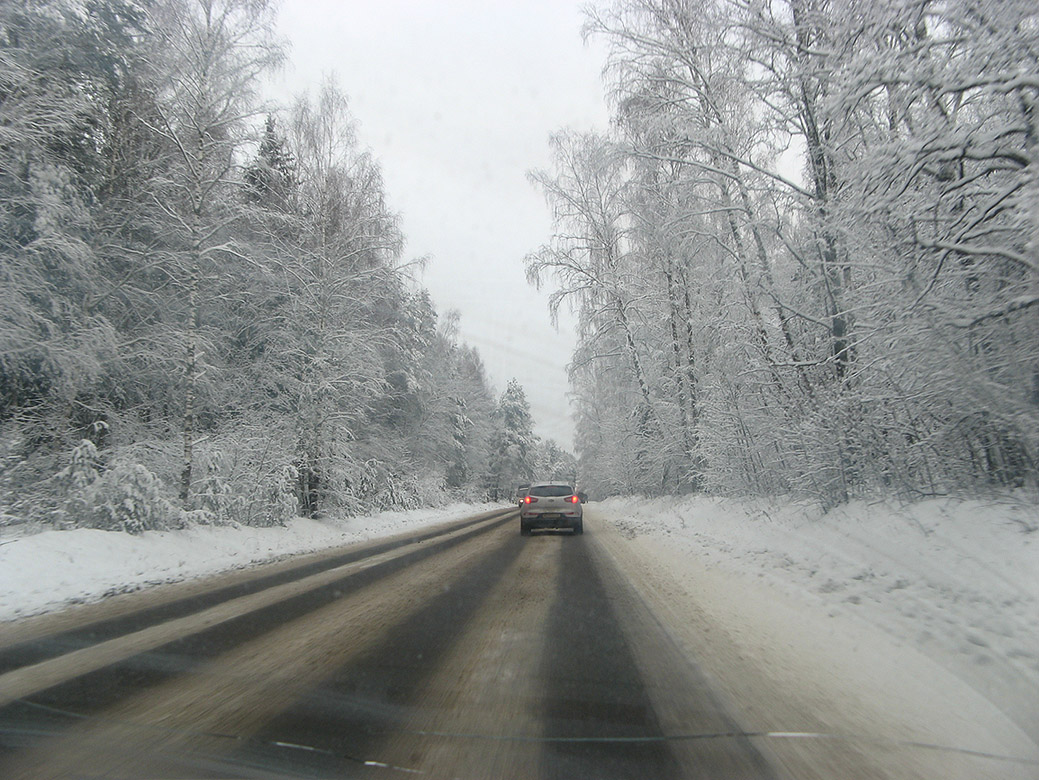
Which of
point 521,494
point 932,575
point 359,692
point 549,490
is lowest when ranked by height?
point 359,692

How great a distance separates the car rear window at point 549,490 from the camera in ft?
59.6

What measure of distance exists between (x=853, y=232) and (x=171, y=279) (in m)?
13.3

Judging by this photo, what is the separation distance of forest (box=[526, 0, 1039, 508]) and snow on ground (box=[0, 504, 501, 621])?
9.65 metres

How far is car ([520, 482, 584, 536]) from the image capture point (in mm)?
17797

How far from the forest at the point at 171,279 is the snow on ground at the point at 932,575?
10462 mm

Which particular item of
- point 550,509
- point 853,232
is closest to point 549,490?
point 550,509

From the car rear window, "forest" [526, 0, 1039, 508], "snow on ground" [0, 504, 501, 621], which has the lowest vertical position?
"snow on ground" [0, 504, 501, 621]

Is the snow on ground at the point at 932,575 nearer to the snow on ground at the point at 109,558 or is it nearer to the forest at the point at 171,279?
the snow on ground at the point at 109,558

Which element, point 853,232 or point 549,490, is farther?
point 549,490

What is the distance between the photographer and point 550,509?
17859 millimetres

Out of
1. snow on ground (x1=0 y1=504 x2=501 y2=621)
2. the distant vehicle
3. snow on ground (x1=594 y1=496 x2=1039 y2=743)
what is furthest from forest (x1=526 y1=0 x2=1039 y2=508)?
snow on ground (x1=0 y1=504 x2=501 y2=621)

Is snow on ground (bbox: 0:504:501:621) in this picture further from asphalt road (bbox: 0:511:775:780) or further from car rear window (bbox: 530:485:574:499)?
car rear window (bbox: 530:485:574:499)

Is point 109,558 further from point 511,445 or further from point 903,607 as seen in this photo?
point 511,445

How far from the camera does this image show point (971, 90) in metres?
6.25
